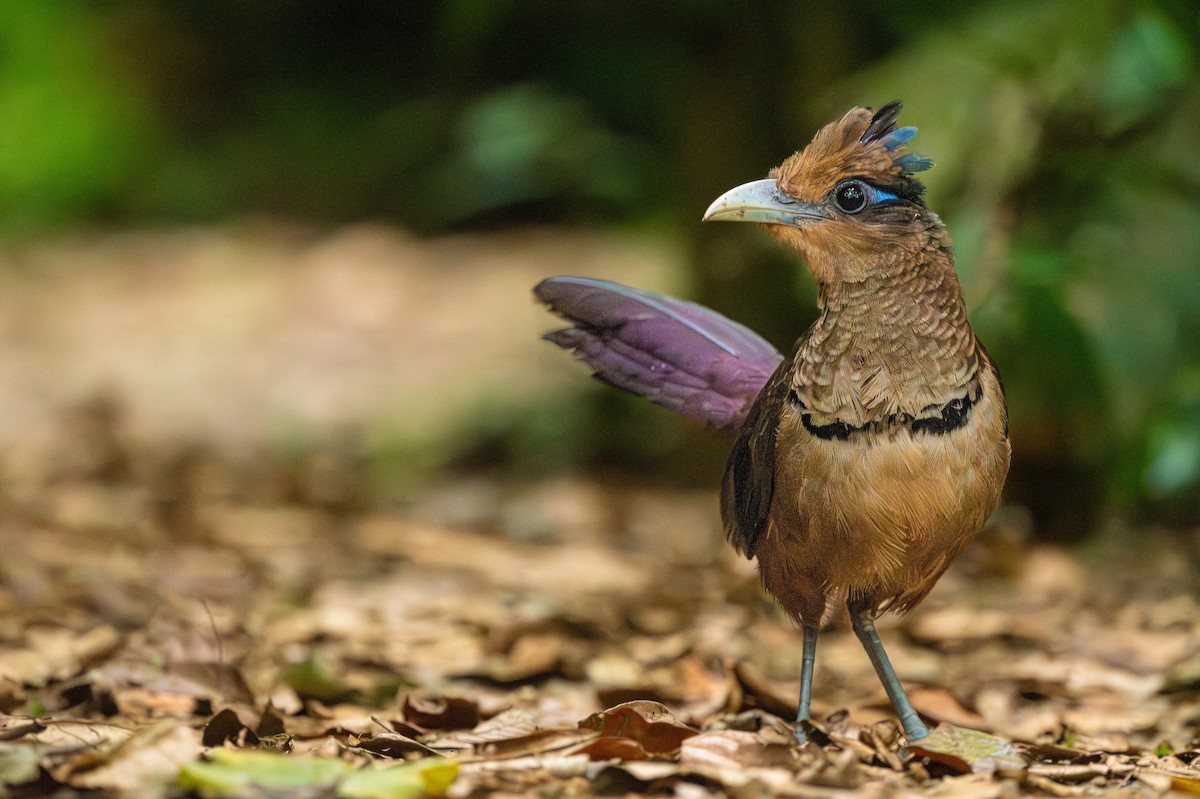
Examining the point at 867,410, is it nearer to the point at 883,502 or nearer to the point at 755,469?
the point at 883,502

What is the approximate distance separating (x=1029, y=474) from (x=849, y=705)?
1967 millimetres

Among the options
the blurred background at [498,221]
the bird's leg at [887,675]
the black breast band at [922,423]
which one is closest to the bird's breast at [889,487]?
the black breast band at [922,423]

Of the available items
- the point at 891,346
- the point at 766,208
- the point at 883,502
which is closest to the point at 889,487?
the point at 883,502

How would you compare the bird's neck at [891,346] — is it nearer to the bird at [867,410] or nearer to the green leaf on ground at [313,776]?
the bird at [867,410]

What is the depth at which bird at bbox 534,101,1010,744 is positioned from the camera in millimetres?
2883

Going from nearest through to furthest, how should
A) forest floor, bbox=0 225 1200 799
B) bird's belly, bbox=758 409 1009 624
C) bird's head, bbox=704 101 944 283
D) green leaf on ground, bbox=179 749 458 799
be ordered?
green leaf on ground, bbox=179 749 458 799, forest floor, bbox=0 225 1200 799, bird's belly, bbox=758 409 1009 624, bird's head, bbox=704 101 944 283

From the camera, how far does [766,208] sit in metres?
3.07

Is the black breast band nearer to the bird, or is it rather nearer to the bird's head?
the bird

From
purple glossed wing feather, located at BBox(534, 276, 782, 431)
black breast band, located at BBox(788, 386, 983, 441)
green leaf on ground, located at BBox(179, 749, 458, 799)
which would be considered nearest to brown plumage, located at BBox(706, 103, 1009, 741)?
black breast band, located at BBox(788, 386, 983, 441)

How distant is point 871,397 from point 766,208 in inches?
20.5

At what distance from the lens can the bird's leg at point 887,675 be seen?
3078 mm

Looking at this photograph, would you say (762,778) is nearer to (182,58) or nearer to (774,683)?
(774,683)

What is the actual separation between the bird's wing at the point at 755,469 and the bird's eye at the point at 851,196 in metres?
0.33

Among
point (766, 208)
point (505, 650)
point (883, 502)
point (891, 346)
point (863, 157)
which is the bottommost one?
point (505, 650)
